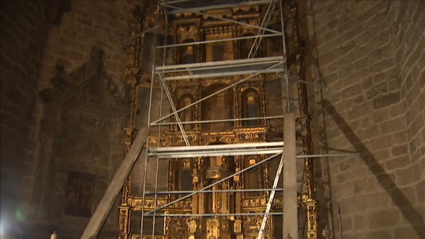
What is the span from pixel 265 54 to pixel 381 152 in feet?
9.45

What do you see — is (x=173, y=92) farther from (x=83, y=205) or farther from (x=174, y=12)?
(x=83, y=205)

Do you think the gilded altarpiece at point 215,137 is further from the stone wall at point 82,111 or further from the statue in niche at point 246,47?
the stone wall at point 82,111

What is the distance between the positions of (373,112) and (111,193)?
12.9 feet

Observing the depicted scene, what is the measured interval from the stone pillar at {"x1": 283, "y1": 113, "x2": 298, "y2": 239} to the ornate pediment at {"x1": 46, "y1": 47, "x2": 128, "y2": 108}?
3728 mm

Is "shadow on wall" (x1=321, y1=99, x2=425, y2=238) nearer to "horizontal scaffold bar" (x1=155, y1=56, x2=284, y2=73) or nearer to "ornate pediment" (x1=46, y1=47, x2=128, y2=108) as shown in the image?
"horizontal scaffold bar" (x1=155, y1=56, x2=284, y2=73)

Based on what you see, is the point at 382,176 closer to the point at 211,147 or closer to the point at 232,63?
the point at 211,147

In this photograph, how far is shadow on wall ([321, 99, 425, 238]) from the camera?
19.1ft

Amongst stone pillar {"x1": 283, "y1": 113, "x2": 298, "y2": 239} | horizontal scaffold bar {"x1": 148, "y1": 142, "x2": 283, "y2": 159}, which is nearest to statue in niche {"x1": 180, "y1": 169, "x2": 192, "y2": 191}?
horizontal scaffold bar {"x1": 148, "y1": 142, "x2": 283, "y2": 159}

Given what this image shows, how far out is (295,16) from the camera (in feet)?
27.5

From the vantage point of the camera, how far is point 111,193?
5438 mm

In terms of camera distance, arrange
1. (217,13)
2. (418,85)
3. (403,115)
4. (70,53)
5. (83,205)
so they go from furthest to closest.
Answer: (217,13) → (70,53) → (83,205) → (403,115) → (418,85)

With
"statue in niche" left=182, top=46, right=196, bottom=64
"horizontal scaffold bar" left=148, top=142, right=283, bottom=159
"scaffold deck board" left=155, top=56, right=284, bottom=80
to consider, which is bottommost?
"horizontal scaffold bar" left=148, top=142, right=283, bottom=159

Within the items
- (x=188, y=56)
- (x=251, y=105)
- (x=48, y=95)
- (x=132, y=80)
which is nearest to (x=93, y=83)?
(x=132, y=80)

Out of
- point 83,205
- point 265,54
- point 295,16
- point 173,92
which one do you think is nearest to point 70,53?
point 173,92
